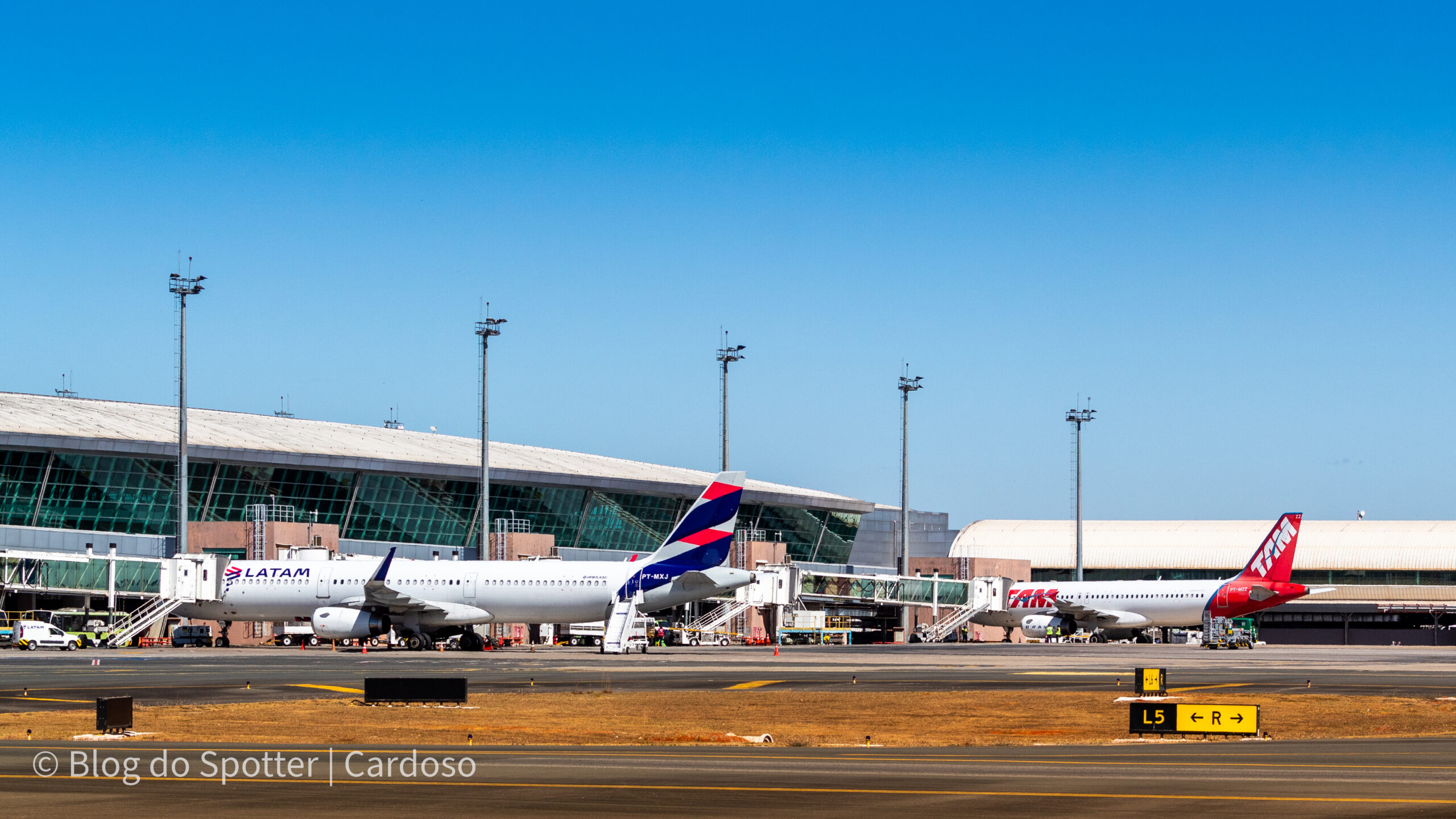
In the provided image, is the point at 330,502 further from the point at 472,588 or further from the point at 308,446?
the point at 472,588

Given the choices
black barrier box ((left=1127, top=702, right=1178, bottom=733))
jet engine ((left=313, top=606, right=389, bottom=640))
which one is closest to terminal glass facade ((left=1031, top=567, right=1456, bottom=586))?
jet engine ((left=313, top=606, right=389, bottom=640))

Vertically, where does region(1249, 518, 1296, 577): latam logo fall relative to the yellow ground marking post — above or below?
above

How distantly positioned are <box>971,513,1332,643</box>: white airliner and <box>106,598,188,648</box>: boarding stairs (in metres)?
52.7

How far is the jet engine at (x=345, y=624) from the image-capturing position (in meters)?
67.2

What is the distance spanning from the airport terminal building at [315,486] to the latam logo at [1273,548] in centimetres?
3854

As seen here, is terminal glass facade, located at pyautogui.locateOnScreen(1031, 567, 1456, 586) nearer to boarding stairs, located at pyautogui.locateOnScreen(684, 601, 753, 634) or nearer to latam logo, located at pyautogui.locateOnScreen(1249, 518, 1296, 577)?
latam logo, located at pyautogui.locateOnScreen(1249, 518, 1296, 577)

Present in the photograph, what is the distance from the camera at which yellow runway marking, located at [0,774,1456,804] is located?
15586mm

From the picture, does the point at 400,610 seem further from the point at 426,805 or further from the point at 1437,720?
the point at 426,805

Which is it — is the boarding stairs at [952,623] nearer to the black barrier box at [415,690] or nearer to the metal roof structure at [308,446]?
the metal roof structure at [308,446]

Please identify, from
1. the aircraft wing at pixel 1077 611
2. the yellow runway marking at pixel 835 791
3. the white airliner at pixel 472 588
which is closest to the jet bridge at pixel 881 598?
the aircraft wing at pixel 1077 611

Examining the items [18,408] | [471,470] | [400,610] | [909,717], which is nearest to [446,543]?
[471,470]

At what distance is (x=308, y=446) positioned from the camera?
95.8 meters

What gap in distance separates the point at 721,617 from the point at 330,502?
25582 mm

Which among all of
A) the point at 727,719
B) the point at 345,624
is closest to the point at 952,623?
the point at 345,624
